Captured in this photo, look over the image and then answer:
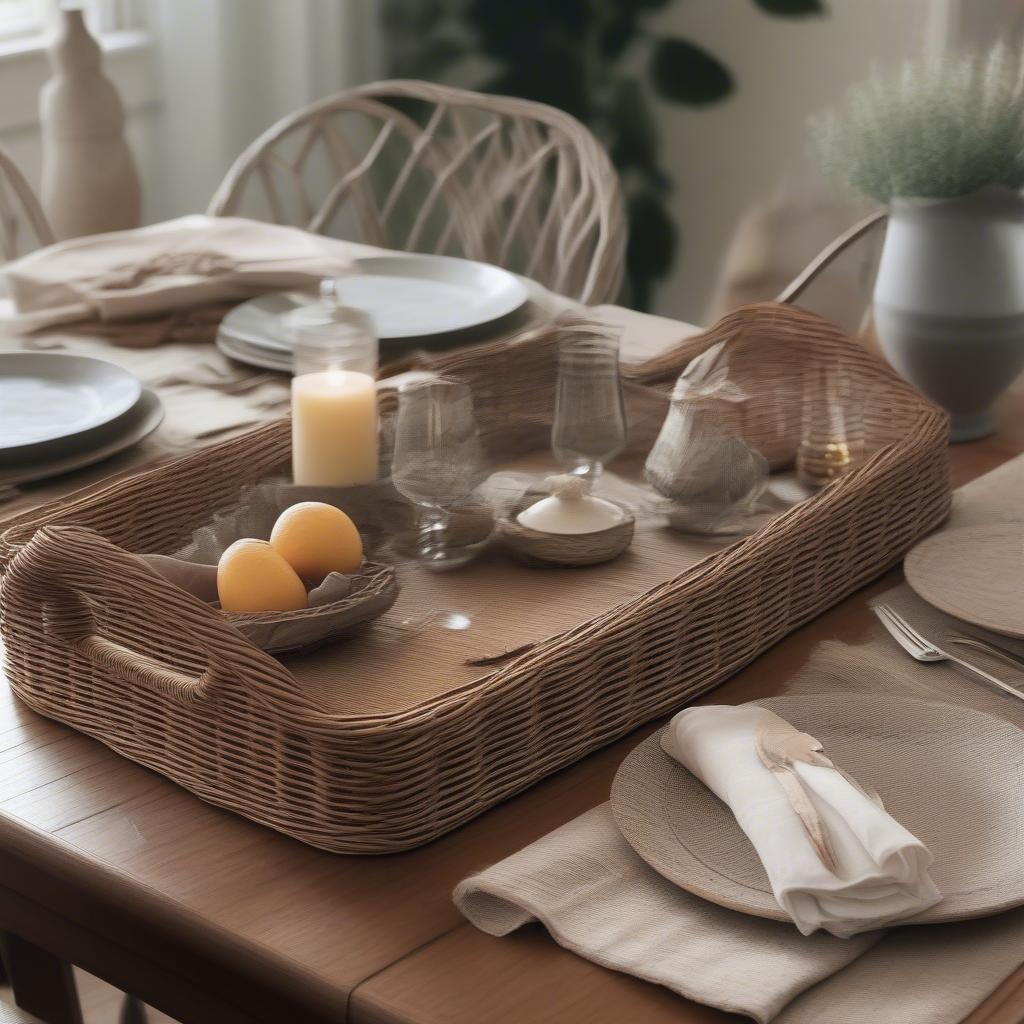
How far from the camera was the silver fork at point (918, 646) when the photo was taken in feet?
3.02

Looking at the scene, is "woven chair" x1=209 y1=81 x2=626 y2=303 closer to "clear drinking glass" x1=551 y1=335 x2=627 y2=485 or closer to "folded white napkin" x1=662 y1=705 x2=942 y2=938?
"clear drinking glass" x1=551 y1=335 x2=627 y2=485

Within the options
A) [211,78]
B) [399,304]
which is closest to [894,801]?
[399,304]

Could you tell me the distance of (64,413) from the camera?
4.23ft

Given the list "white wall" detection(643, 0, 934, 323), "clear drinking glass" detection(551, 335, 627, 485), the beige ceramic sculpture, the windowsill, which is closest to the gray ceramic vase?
"clear drinking glass" detection(551, 335, 627, 485)

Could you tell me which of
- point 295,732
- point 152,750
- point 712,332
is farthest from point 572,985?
point 712,332

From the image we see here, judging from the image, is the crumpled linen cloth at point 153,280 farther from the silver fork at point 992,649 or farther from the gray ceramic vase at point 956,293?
the silver fork at point 992,649

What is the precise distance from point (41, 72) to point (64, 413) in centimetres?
167

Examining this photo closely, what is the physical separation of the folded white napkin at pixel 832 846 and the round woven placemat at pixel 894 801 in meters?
0.01

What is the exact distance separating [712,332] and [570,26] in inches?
78.0

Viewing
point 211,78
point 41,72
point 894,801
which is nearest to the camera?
point 894,801

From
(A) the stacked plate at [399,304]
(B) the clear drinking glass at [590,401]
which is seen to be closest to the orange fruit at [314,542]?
(B) the clear drinking glass at [590,401]

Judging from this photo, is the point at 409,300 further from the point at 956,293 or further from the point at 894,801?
the point at 894,801

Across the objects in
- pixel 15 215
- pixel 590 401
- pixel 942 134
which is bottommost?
pixel 15 215

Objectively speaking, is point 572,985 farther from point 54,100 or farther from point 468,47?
point 468,47
